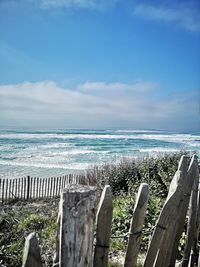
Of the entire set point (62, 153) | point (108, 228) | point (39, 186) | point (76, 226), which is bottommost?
point (62, 153)

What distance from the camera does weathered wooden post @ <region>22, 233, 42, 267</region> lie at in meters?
1.65

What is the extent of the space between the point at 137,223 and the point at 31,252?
88 cm

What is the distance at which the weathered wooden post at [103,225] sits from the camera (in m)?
2.13

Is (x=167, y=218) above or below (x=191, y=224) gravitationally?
above

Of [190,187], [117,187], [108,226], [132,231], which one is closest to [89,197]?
[108,226]

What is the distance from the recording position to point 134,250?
91.9 inches

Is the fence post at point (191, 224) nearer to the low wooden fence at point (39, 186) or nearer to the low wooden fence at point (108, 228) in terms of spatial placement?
the low wooden fence at point (108, 228)

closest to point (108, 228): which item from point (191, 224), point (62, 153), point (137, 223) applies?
point (137, 223)

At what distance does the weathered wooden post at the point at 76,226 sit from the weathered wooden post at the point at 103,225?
41 cm

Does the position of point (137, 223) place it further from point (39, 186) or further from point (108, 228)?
point (39, 186)

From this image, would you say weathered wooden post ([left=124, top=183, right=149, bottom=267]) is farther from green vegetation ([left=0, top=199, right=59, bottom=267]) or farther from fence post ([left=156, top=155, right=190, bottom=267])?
green vegetation ([left=0, top=199, right=59, bottom=267])

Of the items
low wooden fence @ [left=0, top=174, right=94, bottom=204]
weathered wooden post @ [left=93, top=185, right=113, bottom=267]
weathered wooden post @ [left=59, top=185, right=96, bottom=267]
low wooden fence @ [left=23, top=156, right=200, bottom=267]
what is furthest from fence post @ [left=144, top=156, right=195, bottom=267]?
low wooden fence @ [left=0, top=174, right=94, bottom=204]

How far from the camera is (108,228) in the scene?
215 centimetres

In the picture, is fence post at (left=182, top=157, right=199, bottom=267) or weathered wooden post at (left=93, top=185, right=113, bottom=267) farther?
fence post at (left=182, top=157, right=199, bottom=267)
